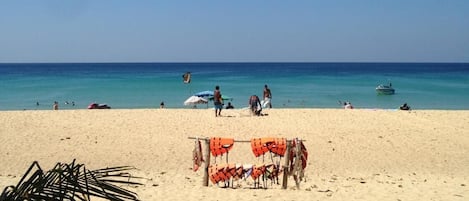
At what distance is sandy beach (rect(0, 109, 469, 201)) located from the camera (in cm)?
1019

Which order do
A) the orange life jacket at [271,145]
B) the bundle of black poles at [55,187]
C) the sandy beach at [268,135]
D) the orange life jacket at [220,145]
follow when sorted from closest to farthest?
1. the bundle of black poles at [55,187]
2. the sandy beach at [268,135]
3. the orange life jacket at [271,145]
4. the orange life jacket at [220,145]

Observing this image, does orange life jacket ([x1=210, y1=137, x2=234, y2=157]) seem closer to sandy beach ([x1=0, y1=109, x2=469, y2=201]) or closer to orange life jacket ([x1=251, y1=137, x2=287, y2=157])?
orange life jacket ([x1=251, y1=137, x2=287, y2=157])

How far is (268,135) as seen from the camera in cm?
1644

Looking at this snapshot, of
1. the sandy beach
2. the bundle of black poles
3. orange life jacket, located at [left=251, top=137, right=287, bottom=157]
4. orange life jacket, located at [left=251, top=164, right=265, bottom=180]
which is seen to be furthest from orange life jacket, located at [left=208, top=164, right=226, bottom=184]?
the bundle of black poles

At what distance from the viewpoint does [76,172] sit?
7.13 feet

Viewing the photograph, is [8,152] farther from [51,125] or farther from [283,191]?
[283,191]

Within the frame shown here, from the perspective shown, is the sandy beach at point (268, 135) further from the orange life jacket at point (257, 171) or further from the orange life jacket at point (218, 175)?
the orange life jacket at point (257, 171)

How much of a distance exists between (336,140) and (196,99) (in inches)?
590

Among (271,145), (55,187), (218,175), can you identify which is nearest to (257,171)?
(271,145)

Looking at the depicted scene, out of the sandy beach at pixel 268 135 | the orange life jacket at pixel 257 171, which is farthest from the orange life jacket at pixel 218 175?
the orange life jacket at pixel 257 171

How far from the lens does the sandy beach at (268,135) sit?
1019cm

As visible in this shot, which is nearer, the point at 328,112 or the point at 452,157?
the point at 452,157

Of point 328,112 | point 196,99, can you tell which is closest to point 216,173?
point 328,112

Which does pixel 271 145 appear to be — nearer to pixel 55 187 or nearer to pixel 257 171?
pixel 257 171
